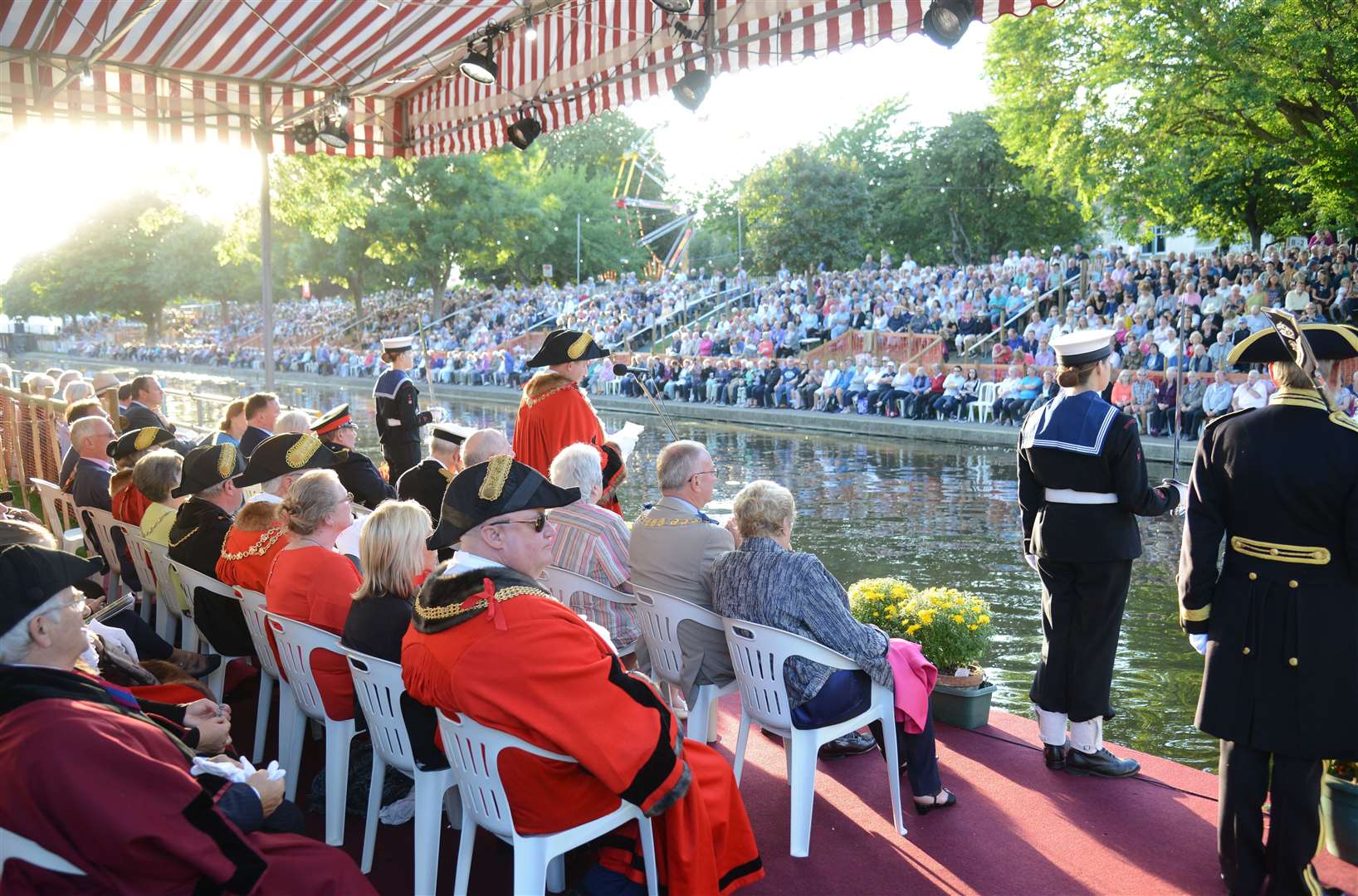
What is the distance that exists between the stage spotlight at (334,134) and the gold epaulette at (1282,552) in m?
8.73

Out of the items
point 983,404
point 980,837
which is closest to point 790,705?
point 980,837

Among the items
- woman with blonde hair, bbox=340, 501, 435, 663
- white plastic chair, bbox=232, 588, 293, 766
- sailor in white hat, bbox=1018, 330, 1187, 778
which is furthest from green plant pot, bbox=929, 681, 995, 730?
white plastic chair, bbox=232, 588, 293, 766

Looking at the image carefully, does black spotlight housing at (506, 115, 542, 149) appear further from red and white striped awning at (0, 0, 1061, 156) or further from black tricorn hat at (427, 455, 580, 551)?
black tricorn hat at (427, 455, 580, 551)

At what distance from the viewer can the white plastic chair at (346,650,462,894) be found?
10.2 ft

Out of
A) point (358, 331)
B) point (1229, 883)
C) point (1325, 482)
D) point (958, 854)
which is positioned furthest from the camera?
point (358, 331)

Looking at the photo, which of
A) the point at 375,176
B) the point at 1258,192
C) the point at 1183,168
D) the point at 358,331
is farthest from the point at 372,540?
the point at 358,331

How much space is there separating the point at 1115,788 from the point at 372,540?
291cm

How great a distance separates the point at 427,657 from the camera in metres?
2.79

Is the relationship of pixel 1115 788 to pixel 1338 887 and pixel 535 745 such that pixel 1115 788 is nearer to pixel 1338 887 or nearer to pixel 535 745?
pixel 1338 887

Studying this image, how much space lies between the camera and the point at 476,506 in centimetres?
278

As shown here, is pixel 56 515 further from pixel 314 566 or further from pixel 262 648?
pixel 314 566

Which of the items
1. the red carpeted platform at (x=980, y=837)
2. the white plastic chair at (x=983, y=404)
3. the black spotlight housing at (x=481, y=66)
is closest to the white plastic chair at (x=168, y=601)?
the red carpeted platform at (x=980, y=837)

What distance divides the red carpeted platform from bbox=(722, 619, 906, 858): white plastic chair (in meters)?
0.15

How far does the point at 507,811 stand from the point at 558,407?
3.49 meters
